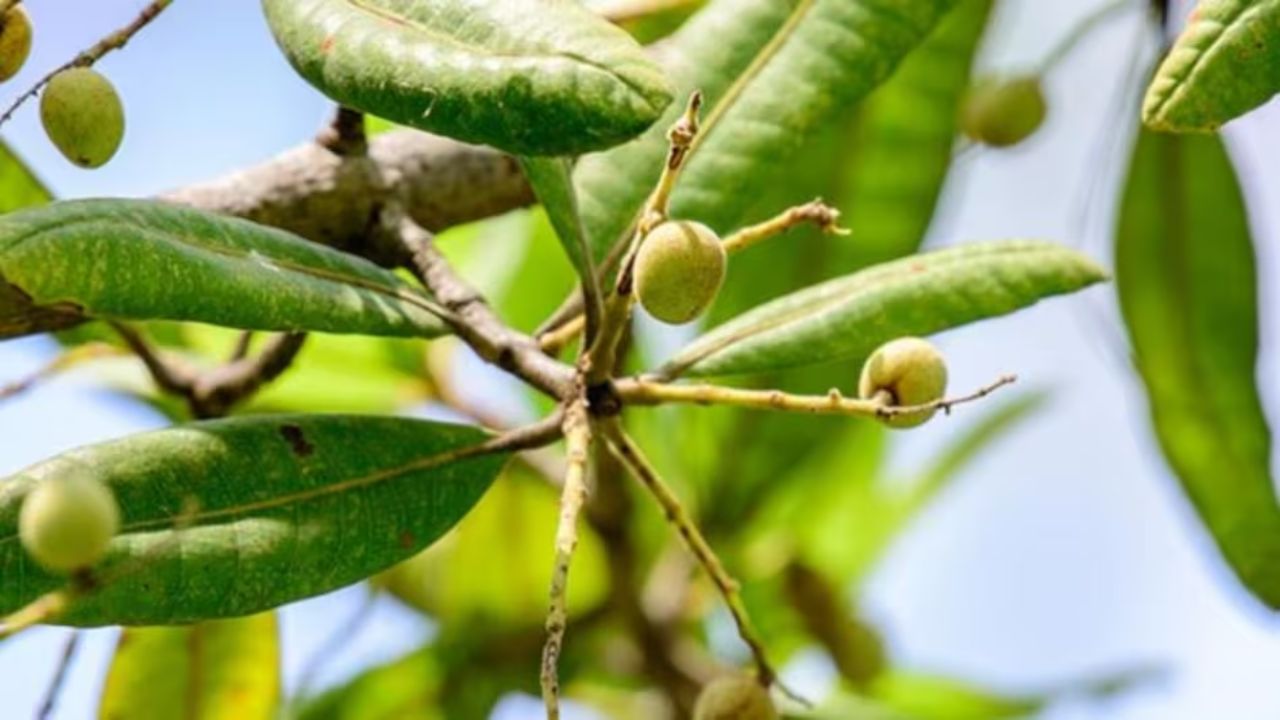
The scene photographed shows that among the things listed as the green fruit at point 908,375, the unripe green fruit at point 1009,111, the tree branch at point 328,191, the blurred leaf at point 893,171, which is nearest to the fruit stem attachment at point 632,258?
the green fruit at point 908,375

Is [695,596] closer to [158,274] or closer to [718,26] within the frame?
[718,26]

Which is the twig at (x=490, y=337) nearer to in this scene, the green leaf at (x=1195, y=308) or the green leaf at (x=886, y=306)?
the green leaf at (x=886, y=306)

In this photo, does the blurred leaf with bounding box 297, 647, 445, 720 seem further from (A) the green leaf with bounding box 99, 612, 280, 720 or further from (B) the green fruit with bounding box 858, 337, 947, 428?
(B) the green fruit with bounding box 858, 337, 947, 428

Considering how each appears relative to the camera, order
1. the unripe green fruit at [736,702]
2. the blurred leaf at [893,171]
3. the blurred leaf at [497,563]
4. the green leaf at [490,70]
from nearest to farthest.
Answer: the green leaf at [490,70], the unripe green fruit at [736,702], the blurred leaf at [893,171], the blurred leaf at [497,563]

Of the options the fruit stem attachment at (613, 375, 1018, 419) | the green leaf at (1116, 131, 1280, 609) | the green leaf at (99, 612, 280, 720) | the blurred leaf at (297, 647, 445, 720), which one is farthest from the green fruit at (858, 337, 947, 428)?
the blurred leaf at (297, 647, 445, 720)

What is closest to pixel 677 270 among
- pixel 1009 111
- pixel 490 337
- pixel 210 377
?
pixel 490 337

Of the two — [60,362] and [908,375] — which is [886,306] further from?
[60,362]
